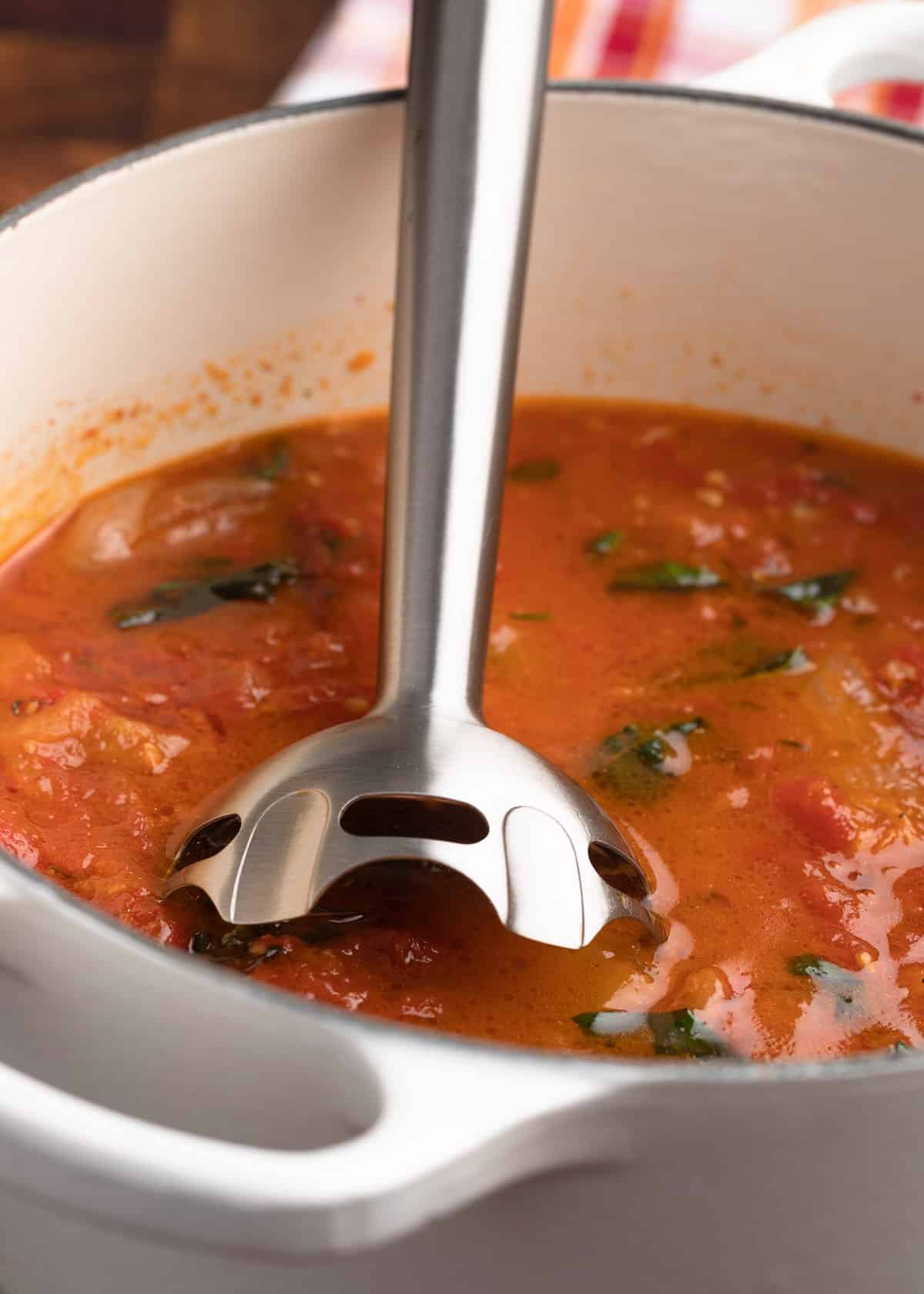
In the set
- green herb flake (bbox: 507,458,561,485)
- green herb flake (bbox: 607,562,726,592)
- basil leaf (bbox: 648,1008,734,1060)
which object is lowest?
basil leaf (bbox: 648,1008,734,1060)

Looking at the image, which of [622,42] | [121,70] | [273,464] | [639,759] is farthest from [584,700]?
[121,70]

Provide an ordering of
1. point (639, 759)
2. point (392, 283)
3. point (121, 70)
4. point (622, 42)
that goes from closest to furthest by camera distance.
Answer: point (639, 759) → point (392, 283) → point (622, 42) → point (121, 70)

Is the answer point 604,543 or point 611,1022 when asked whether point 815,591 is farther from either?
point 611,1022

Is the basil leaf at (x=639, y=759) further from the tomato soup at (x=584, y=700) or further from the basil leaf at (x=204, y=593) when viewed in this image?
the basil leaf at (x=204, y=593)

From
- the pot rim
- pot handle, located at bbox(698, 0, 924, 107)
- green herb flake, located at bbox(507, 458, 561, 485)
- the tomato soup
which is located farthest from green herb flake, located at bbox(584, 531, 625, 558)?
the pot rim

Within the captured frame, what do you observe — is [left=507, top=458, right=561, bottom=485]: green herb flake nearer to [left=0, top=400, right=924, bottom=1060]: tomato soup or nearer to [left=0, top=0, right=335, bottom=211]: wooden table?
[left=0, top=400, right=924, bottom=1060]: tomato soup

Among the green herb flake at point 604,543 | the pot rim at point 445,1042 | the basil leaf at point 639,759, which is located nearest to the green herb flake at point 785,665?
the basil leaf at point 639,759
